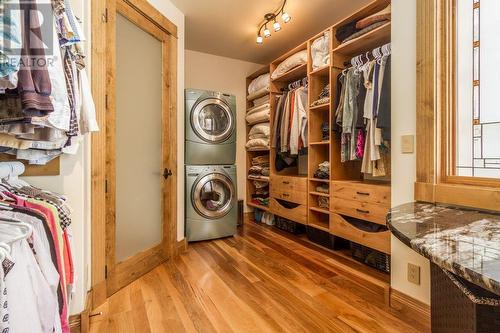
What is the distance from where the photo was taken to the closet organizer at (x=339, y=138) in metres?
2.04

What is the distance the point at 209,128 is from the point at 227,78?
1371 millimetres

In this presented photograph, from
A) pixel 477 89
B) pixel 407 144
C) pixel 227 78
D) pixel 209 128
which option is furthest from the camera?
pixel 227 78

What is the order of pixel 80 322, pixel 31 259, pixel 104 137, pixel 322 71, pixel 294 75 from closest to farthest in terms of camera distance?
pixel 31 259 < pixel 80 322 < pixel 104 137 < pixel 322 71 < pixel 294 75

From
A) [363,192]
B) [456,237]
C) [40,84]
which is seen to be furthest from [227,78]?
[456,237]

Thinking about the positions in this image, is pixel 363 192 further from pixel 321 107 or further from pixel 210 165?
pixel 210 165

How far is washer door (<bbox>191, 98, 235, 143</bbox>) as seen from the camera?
281 centimetres

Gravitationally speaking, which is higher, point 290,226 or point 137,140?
point 137,140

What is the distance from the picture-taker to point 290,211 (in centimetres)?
304

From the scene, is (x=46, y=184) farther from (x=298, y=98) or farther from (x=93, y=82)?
(x=298, y=98)

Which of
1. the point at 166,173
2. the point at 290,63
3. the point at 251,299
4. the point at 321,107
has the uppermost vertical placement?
the point at 290,63

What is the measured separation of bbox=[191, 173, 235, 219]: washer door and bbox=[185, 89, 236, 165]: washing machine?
204mm

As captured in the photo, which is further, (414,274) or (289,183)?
(289,183)

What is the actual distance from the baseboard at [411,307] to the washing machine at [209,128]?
2.07m

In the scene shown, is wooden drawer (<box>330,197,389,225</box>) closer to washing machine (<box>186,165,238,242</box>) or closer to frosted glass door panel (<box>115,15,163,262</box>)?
washing machine (<box>186,165,238,242</box>)
